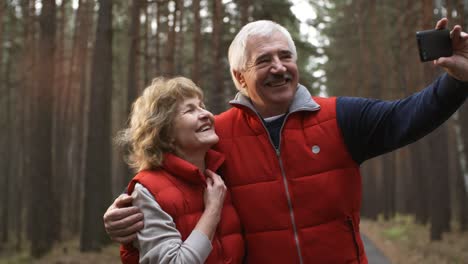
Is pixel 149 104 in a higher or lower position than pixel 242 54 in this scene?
lower

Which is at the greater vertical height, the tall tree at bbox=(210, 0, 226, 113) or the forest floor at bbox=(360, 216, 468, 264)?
the tall tree at bbox=(210, 0, 226, 113)

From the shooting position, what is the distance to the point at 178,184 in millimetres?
2811

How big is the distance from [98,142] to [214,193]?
10866 mm

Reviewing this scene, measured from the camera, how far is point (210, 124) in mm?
3016

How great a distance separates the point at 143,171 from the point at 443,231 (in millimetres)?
15268

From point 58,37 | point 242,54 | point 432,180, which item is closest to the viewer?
point 242,54

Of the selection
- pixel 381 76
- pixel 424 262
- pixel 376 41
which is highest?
pixel 376 41

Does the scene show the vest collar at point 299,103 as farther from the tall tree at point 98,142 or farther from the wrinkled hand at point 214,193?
the tall tree at point 98,142

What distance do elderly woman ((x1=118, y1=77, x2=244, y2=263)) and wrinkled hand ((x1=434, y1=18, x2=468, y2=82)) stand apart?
130cm

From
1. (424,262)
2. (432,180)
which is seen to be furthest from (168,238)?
(432,180)

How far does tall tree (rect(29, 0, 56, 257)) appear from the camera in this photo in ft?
44.8

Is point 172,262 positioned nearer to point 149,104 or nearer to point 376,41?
point 149,104

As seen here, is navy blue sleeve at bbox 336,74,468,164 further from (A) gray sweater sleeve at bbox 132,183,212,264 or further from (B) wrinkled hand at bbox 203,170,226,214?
(A) gray sweater sleeve at bbox 132,183,212,264

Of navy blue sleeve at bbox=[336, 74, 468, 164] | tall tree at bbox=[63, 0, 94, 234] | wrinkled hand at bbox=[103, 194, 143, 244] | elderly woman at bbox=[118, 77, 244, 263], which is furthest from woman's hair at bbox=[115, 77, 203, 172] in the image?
tall tree at bbox=[63, 0, 94, 234]
